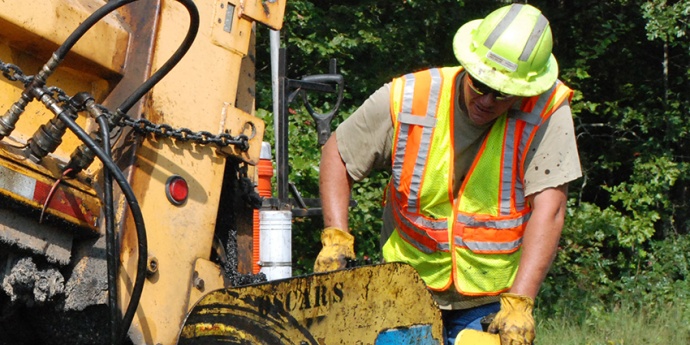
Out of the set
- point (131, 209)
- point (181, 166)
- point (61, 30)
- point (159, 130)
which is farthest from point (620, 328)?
point (61, 30)

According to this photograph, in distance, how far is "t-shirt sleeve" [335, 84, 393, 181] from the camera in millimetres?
3115

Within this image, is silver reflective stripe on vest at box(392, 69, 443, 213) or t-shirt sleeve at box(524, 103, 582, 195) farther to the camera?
silver reflective stripe on vest at box(392, 69, 443, 213)

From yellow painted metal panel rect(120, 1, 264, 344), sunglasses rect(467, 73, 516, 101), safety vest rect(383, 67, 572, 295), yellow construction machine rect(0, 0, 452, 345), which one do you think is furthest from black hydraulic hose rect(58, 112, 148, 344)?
sunglasses rect(467, 73, 516, 101)

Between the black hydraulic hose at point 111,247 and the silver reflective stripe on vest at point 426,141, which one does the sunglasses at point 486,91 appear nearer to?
the silver reflective stripe on vest at point 426,141

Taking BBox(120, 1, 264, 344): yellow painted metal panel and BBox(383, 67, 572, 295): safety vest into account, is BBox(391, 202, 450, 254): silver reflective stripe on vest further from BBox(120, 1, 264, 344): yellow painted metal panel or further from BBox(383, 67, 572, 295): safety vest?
BBox(120, 1, 264, 344): yellow painted metal panel

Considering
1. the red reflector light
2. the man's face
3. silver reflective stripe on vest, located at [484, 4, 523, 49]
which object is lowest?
the red reflector light

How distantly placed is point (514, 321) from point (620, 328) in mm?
3734

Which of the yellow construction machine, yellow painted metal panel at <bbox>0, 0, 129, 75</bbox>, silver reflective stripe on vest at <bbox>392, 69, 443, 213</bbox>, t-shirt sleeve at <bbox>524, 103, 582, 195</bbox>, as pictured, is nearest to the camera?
the yellow construction machine

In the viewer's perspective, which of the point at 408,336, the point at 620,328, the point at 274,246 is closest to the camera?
the point at 408,336

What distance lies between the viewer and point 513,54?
9.29ft

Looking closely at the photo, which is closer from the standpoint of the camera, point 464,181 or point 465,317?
point 464,181

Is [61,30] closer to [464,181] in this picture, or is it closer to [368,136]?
[368,136]

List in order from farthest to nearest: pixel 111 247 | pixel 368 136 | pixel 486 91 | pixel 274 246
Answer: pixel 274 246 < pixel 368 136 < pixel 486 91 < pixel 111 247

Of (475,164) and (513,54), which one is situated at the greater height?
(513,54)
